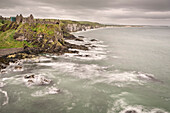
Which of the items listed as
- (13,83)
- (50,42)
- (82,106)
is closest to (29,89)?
(13,83)

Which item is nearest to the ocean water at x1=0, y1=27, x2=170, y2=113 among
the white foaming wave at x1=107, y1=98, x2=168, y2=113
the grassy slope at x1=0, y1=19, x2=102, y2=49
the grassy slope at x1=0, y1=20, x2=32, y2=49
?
the white foaming wave at x1=107, y1=98, x2=168, y2=113

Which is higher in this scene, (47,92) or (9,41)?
(9,41)

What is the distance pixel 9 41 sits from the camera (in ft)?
259

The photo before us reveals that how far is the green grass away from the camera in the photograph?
7389cm

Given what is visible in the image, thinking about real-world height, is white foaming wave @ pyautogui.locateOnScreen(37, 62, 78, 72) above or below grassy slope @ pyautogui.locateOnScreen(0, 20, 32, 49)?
below

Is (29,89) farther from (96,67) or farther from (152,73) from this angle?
(152,73)

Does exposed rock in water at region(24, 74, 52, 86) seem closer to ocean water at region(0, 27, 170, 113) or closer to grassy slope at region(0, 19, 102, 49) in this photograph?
ocean water at region(0, 27, 170, 113)

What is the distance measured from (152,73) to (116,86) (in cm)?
1915

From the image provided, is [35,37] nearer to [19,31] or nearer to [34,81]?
[19,31]

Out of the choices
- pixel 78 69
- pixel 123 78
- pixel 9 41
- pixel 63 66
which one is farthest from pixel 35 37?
pixel 123 78

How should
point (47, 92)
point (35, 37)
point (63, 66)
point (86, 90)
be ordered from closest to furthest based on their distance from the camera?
point (47, 92) → point (86, 90) → point (63, 66) → point (35, 37)

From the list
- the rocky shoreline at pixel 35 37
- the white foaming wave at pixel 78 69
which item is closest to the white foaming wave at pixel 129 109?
the white foaming wave at pixel 78 69

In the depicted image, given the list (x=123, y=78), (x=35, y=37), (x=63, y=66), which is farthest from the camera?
(x=35, y=37)

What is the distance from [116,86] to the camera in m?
36.3
